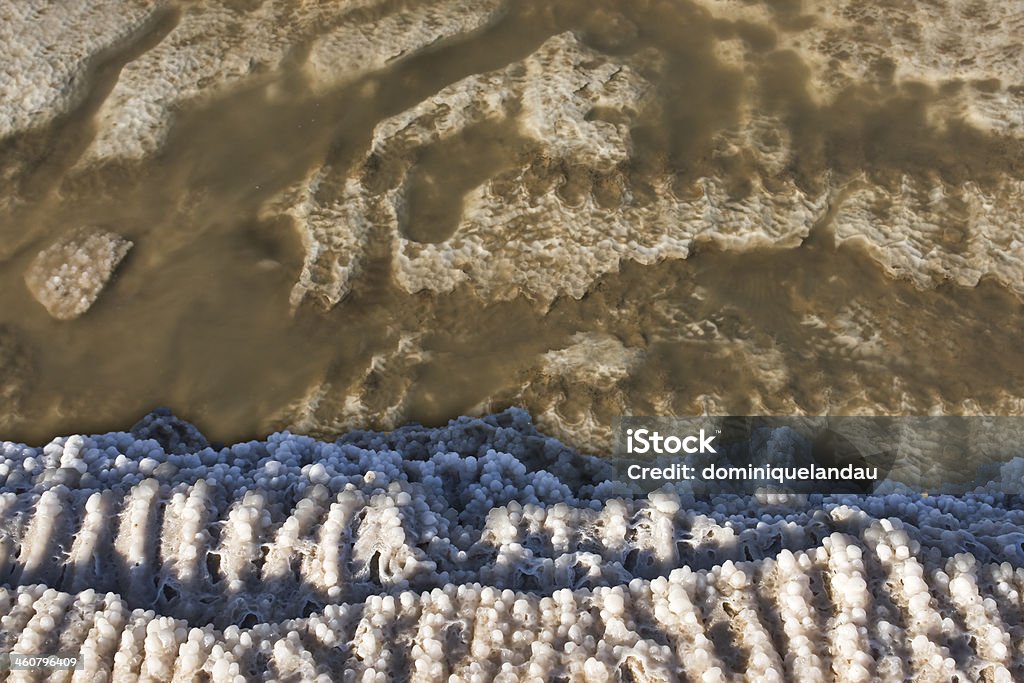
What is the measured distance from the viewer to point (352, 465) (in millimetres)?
3975

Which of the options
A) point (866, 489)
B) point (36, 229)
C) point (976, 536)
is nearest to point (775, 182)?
point (866, 489)

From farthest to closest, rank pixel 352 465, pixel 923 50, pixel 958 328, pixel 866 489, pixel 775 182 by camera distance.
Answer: pixel 923 50 < pixel 775 182 < pixel 958 328 < pixel 866 489 < pixel 352 465

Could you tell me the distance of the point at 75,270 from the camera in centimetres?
529

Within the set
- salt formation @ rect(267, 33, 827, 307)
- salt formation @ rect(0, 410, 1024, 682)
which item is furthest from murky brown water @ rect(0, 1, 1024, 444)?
salt formation @ rect(0, 410, 1024, 682)

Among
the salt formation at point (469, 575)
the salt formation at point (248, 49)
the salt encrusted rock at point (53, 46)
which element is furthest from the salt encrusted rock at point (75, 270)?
the salt formation at point (469, 575)

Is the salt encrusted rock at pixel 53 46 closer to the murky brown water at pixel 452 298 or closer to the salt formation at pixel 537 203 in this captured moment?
the murky brown water at pixel 452 298

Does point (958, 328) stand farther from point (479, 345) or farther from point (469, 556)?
point (469, 556)

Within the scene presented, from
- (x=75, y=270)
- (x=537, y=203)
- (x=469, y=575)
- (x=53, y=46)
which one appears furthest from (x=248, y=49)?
(x=469, y=575)

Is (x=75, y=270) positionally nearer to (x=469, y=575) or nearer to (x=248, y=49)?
(x=248, y=49)

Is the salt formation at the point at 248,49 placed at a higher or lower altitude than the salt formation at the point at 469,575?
higher

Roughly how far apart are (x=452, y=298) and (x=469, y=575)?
2.13 meters

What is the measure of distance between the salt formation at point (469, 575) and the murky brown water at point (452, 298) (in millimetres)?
797

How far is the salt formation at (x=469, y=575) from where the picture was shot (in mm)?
2971

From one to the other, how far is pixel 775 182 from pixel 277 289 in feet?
10.7
